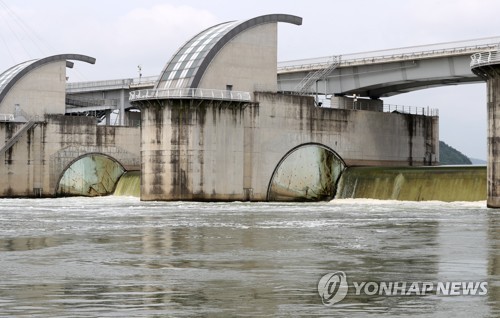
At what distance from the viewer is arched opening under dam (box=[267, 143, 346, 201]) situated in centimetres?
8188

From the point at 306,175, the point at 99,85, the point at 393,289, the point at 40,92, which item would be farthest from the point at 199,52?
the point at 393,289

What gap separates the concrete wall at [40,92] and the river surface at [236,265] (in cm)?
5348

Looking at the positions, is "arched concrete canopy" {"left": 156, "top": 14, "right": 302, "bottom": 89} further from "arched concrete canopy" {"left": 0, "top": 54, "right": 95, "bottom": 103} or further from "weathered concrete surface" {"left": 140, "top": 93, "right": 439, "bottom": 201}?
"arched concrete canopy" {"left": 0, "top": 54, "right": 95, "bottom": 103}

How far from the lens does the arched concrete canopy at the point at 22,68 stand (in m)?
97.4

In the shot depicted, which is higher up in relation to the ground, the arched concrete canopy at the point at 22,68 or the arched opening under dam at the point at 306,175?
the arched concrete canopy at the point at 22,68

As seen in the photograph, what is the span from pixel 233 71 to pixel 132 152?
951 inches

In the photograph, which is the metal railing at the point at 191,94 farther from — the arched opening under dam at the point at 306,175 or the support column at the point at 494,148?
the support column at the point at 494,148

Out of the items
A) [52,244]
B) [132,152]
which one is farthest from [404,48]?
[52,244]

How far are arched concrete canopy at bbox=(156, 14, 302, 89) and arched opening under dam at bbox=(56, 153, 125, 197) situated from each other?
2005cm

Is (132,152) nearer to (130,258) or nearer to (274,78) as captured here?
(274,78)

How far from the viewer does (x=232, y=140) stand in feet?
258

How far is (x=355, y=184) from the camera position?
3206 inches

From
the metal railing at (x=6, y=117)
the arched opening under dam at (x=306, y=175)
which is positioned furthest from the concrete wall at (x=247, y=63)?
the metal railing at (x=6, y=117)

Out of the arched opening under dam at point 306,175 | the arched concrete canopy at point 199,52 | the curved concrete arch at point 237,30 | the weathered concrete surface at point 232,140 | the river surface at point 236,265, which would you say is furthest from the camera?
the arched opening under dam at point 306,175
